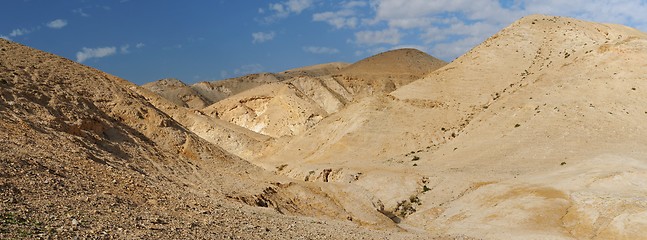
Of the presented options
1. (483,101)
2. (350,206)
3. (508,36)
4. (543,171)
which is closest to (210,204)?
(350,206)

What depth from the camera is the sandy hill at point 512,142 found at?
2088cm

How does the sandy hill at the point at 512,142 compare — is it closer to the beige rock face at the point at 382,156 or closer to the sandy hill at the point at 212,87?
the beige rock face at the point at 382,156

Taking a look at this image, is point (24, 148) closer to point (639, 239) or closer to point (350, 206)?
point (350, 206)

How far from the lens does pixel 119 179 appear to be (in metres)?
15.5

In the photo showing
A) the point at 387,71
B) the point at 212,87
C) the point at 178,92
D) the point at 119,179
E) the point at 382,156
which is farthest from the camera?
the point at 212,87

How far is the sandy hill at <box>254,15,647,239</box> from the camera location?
20875 mm

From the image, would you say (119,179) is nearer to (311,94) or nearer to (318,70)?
(311,94)

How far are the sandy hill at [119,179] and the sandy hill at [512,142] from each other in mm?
4072

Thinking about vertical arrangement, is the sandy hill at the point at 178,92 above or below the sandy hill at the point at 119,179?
above

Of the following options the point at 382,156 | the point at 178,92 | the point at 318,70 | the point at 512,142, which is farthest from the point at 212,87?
the point at 512,142

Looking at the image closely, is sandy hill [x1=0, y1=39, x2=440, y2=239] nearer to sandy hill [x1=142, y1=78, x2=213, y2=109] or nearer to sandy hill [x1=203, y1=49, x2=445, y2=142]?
sandy hill [x1=203, y1=49, x2=445, y2=142]

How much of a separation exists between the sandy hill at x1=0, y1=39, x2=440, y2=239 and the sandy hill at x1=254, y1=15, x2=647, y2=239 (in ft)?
13.4

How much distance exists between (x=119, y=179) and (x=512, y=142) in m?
22.7

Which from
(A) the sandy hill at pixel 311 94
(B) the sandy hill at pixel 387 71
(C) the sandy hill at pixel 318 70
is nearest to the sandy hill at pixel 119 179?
(A) the sandy hill at pixel 311 94
